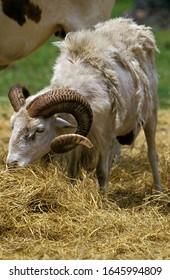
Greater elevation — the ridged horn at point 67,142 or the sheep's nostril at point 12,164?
the ridged horn at point 67,142

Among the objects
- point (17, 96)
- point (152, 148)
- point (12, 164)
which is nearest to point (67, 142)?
point (12, 164)

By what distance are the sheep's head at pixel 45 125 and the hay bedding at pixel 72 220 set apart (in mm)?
230

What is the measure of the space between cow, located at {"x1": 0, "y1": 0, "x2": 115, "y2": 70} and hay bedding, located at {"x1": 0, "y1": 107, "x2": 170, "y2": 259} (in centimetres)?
185

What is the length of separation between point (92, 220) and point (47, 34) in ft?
9.09

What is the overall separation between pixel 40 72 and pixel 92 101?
496 inches

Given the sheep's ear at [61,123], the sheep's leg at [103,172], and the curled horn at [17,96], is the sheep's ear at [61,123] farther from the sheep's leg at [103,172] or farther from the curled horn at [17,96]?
the sheep's leg at [103,172]

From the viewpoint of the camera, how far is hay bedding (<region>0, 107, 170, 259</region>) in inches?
266

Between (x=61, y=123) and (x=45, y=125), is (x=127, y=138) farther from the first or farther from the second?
(x=45, y=125)

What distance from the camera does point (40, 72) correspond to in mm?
20203

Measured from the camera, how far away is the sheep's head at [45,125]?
24.2 feet

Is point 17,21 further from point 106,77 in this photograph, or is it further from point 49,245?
point 49,245

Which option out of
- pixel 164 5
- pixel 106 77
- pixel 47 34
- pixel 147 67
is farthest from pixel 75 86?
pixel 164 5

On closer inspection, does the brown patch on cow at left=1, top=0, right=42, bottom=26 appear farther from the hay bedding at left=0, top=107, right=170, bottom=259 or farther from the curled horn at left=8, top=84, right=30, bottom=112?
the hay bedding at left=0, top=107, right=170, bottom=259

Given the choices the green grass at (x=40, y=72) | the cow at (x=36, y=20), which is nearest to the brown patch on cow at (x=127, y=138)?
the cow at (x=36, y=20)
